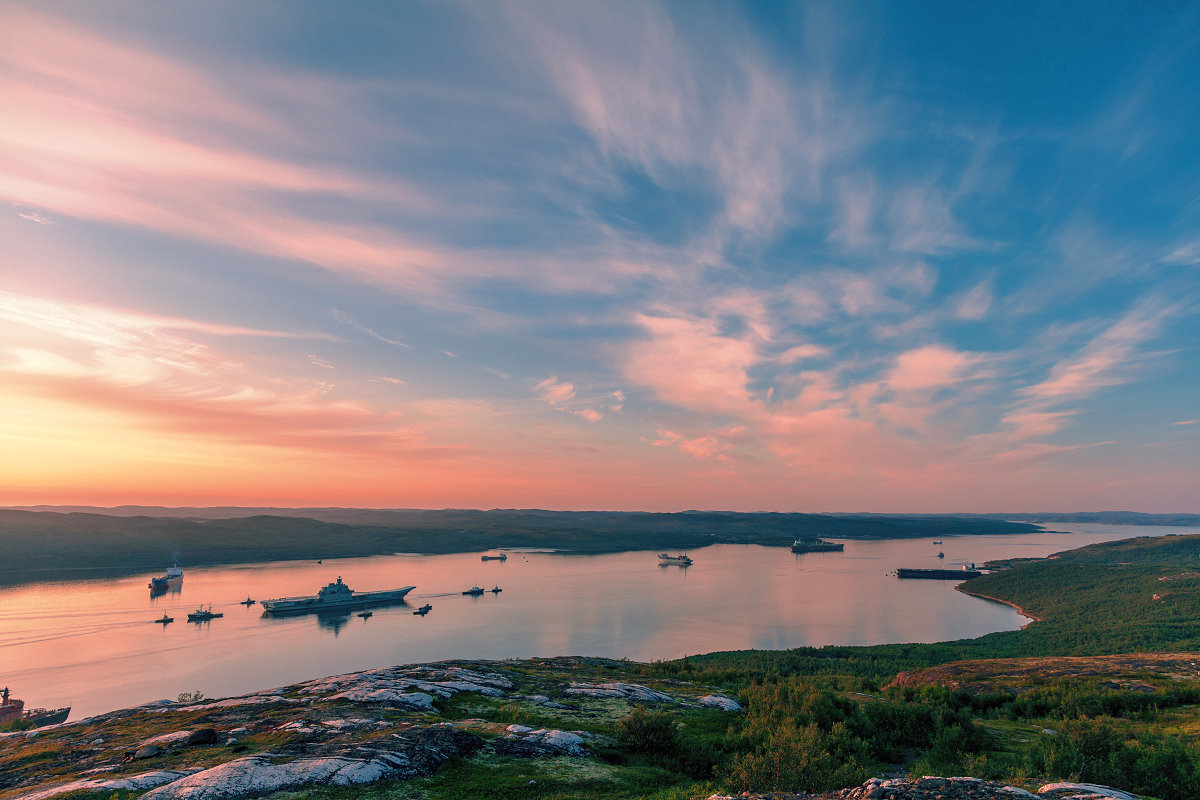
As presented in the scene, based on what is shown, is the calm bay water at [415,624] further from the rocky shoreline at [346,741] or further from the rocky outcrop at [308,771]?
the rocky outcrop at [308,771]

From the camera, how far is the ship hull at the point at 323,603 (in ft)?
303

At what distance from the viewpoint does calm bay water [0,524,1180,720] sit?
193 feet

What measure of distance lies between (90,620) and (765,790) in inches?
4471

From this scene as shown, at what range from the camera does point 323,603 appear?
96125 mm

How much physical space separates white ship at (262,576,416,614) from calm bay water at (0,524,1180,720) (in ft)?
10.9

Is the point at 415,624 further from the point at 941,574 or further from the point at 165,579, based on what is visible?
the point at 941,574

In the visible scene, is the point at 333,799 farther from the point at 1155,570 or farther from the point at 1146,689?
the point at 1155,570

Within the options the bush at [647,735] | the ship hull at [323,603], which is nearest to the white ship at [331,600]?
the ship hull at [323,603]

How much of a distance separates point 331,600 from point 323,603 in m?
1.36

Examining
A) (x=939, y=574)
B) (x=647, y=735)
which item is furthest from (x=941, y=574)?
(x=647, y=735)

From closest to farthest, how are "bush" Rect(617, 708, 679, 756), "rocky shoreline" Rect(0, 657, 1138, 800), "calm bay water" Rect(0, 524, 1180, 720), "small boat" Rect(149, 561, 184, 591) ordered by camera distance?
"rocky shoreline" Rect(0, 657, 1138, 800), "bush" Rect(617, 708, 679, 756), "calm bay water" Rect(0, 524, 1180, 720), "small boat" Rect(149, 561, 184, 591)

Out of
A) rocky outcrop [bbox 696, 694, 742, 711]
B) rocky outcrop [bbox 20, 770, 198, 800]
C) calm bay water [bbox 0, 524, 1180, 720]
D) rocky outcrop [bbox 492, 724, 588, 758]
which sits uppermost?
rocky outcrop [bbox 20, 770, 198, 800]

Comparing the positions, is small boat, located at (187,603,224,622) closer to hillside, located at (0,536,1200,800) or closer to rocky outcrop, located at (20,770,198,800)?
hillside, located at (0,536,1200,800)

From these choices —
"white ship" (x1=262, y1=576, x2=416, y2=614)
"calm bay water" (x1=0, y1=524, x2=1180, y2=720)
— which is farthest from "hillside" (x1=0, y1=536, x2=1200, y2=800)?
"white ship" (x1=262, y1=576, x2=416, y2=614)
